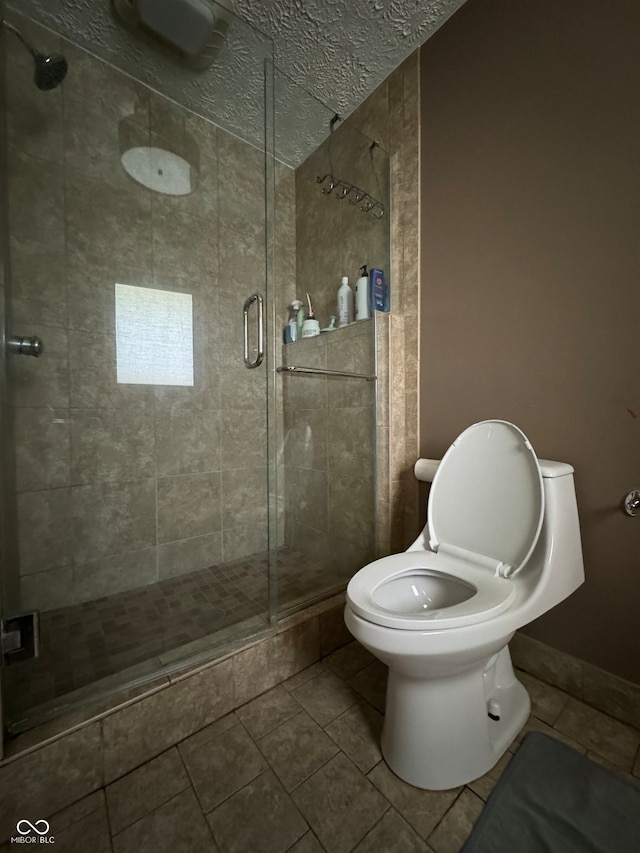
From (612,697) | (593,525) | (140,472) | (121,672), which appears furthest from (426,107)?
(121,672)

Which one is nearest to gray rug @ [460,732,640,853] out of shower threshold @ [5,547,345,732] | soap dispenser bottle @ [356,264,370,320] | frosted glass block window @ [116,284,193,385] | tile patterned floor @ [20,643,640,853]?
tile patterned floor @ [20,643,640,853]

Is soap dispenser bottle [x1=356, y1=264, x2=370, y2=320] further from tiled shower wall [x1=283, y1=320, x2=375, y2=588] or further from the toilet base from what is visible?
the toilet base

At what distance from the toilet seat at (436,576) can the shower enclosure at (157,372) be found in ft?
1.62

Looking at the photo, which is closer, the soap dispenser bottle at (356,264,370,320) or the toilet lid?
the toilet lid

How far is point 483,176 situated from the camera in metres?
1.20

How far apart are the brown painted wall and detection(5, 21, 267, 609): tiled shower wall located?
86 centimetres

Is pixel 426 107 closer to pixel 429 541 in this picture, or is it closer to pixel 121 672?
pixel 429 541

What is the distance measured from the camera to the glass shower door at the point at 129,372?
118 centimetres

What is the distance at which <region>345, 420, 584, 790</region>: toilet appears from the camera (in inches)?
28.5

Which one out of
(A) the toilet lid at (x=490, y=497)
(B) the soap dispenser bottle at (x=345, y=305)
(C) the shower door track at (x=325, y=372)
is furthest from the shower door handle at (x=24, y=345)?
(A) the toilet lid at (x=490, y=497)

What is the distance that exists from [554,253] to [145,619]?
186 cm

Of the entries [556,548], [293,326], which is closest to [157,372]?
[293,326]

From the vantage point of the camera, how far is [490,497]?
100 centimetres

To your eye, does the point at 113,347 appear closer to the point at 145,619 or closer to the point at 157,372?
the point at 157,372
